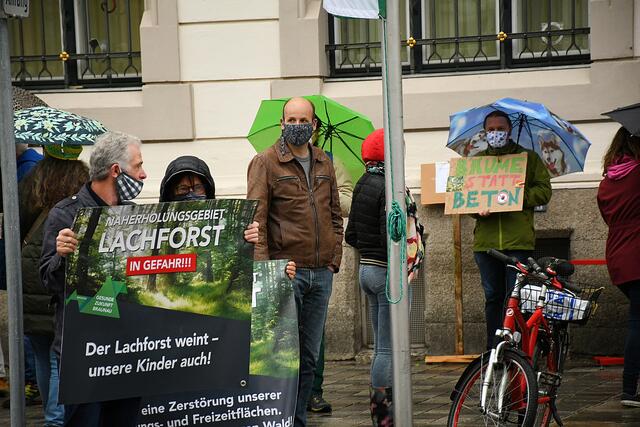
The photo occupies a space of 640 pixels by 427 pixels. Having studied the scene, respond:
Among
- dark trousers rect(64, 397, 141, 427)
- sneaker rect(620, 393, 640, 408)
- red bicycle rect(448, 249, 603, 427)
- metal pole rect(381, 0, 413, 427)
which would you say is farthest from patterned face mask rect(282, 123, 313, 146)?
sneaker rect(620, 393, 640, 408)

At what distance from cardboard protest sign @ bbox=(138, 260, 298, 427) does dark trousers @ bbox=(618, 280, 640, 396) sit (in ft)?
9.51

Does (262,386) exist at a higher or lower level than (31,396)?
higher

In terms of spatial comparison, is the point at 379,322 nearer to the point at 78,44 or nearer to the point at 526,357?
the point at 526,357

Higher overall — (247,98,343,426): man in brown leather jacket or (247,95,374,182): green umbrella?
(247,95,374,182): green umbrella

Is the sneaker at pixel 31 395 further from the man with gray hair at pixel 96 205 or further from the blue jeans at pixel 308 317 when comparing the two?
the man with gray hair at pixel 96 205

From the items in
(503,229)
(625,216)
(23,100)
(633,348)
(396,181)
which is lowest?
(633,348)

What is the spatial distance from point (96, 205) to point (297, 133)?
1.66 metres

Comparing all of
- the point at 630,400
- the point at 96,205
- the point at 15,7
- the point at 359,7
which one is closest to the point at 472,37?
the point at 630,400

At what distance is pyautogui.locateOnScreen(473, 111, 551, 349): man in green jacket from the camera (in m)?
9.62

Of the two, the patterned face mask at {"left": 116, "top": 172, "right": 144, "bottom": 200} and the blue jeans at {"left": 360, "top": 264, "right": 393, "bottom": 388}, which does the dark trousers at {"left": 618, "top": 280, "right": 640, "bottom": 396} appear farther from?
the patterned face mask at {"left": 116, "top": 172, "right": 144, "bottom": 200}

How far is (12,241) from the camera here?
530 centimetres

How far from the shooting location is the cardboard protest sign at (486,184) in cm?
960

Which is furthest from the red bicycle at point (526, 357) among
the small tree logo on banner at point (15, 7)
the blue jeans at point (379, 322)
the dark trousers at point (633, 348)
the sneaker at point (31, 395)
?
the sneaker at point (31, 395)

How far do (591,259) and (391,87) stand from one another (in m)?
5.01
